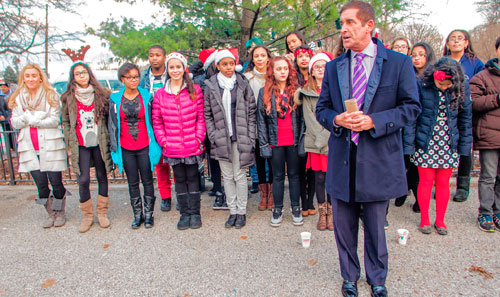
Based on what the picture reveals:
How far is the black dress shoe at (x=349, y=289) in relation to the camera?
2.71 m

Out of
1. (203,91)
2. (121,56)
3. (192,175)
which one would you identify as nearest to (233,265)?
(192,175)

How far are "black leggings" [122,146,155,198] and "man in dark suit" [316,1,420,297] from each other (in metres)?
2.42

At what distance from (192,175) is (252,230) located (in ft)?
3.27

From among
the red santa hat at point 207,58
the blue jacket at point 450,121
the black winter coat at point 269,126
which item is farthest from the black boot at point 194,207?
the blue jacket at point 450,121

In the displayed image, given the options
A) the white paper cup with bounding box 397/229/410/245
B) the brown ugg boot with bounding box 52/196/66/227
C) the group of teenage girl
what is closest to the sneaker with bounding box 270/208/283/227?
the group of teenage girl

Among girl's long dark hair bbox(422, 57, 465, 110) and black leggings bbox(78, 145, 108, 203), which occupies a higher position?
girl's long dark hair bbox(422, 57, 465, 110)

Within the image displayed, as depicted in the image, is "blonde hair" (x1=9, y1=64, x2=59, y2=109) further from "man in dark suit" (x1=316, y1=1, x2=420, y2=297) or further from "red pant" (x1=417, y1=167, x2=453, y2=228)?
"red pant" (x1=417, y1=167, x2=453, y2=228)

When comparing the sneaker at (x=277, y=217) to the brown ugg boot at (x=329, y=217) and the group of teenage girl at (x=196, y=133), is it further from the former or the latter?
the brown ugg boot at (x=329, y=217)

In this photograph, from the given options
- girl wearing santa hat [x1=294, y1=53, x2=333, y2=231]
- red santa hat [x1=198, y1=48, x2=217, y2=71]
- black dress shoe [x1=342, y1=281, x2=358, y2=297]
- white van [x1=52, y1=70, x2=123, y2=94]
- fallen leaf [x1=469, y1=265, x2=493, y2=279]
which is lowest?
fallen leaf [x1=469, y1=265, x2=493, y2=279]

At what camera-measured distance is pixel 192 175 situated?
4.25 meters

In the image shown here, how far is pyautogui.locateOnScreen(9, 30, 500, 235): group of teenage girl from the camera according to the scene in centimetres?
395

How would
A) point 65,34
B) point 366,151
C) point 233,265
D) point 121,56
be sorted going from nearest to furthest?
point 366,151
point 233,265
point 121,56
point 65,34

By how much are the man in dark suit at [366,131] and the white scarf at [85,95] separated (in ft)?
9.55

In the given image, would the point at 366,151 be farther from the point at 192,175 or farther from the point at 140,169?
the point at 140,169
